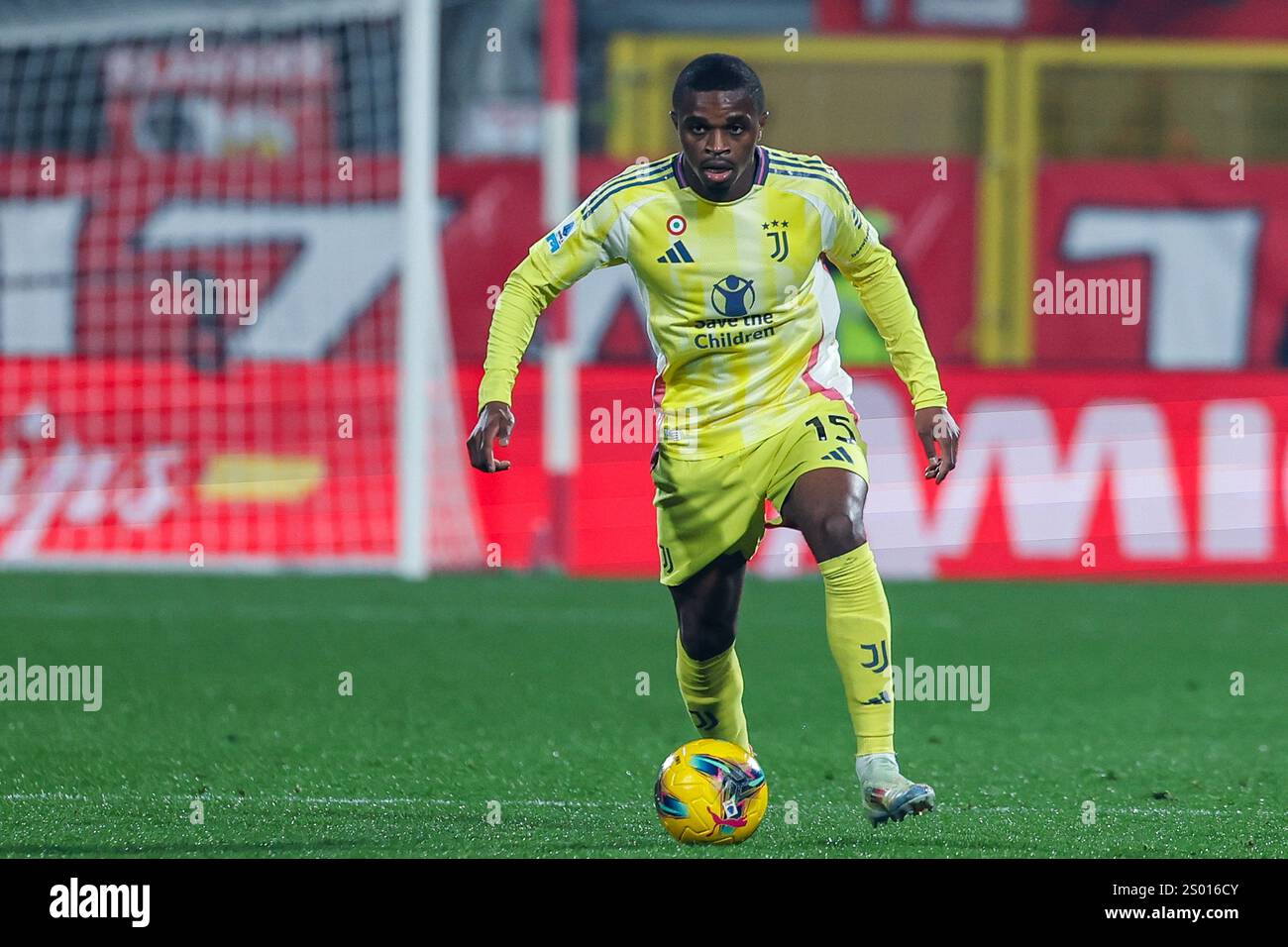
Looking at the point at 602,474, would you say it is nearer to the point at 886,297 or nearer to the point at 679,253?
the point at 886,297

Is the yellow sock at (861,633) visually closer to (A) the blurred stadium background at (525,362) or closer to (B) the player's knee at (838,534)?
(B) the player's knee at (838,534)

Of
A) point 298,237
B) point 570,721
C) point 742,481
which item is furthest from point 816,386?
point 298,237

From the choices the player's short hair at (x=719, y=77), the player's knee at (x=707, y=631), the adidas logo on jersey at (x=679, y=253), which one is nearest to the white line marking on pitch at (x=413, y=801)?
the player's knee at (x=707, y=631)

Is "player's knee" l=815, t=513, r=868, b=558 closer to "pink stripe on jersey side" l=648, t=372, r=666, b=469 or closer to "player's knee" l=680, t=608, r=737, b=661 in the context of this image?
"player's knee" l=680, t=608, r=737, b=661

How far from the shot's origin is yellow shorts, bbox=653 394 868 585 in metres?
5.98

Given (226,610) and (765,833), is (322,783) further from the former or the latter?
(226,610)

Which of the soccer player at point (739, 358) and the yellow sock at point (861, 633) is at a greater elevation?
the soccer player at point (739, 358)

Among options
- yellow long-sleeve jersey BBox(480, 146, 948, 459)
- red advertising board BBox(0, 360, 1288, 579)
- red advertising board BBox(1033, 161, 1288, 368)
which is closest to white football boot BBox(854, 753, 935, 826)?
yellow long-sleeve jersey BBox(480, 146, 948, 459)

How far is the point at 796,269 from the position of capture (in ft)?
19.6

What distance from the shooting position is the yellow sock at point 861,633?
228 inches

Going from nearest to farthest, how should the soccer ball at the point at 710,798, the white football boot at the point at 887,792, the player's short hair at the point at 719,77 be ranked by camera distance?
the white football boot at the point at 887,792 < the soccer ball at the point at 710,798 < the player's short hair at the point at 719,77

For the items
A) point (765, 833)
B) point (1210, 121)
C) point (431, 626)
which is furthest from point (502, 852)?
point (1210, 121)

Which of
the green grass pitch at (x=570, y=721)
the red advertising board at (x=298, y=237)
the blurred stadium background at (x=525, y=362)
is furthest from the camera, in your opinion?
the red advertising board at (x=298, y=237)

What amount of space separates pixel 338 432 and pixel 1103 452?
14.0 feet
